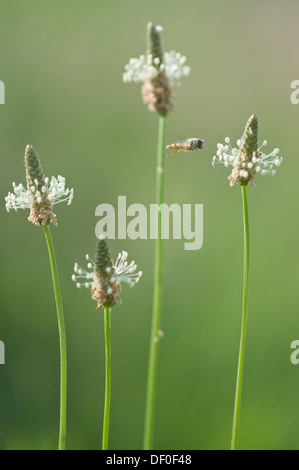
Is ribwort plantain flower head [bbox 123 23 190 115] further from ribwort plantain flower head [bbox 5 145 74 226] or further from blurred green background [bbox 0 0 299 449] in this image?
blurred green background [bbox 0 0 299 449]

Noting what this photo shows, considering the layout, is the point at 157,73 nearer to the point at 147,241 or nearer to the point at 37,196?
the point at 37,196

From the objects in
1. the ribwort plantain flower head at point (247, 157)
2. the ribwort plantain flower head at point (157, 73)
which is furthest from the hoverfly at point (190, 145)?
the ribwort plantain flower head at point (247, 157)

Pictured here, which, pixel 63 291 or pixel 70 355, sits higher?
pixel 63 291

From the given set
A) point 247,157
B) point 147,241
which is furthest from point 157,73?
point 147,241

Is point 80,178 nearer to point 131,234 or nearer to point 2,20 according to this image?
point 2,20

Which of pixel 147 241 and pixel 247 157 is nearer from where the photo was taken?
pixel 247 157

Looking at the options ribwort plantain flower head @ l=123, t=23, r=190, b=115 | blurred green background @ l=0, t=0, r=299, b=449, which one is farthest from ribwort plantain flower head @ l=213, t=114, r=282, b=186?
blurred green background @ l=0, t=0, r=299, b=449

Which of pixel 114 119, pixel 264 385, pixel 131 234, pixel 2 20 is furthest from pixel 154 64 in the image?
pixel 2 20
